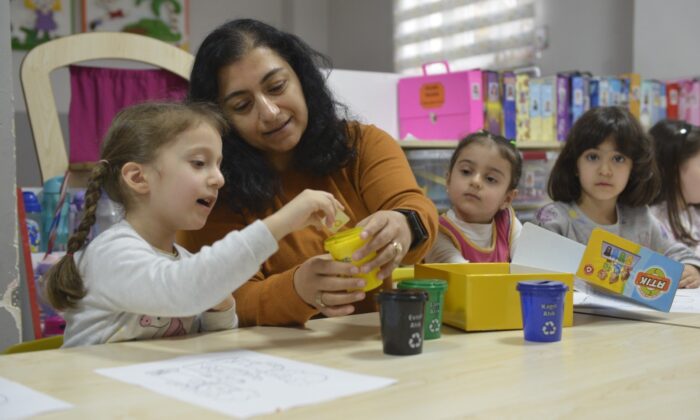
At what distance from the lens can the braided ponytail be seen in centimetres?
118

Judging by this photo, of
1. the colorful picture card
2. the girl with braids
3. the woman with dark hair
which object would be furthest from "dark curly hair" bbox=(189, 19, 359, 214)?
the colorful picture card

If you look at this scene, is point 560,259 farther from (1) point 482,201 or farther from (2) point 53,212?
(2) point 53,212

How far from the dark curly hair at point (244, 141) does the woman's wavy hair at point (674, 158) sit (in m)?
1.47

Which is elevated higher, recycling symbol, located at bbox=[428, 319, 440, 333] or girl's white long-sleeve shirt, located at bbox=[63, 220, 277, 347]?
girl's white long-sleeve shirt, located at bbox=[63, 220, 277, 347]

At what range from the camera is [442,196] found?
3.52m

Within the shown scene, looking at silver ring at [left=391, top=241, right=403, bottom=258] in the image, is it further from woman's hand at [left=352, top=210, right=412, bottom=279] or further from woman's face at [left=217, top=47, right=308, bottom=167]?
woman's face at [left=217, top=47, right=308, bottom=167]

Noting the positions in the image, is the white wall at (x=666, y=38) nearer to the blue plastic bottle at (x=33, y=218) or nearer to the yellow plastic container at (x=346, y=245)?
the blue plastic bottle at (x=33, y=218)

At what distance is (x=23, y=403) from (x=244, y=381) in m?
0.24

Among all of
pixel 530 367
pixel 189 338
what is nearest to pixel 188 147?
pixel 189 338

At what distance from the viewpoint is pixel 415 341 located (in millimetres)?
1079

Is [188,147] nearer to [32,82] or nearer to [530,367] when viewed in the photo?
[530,367]

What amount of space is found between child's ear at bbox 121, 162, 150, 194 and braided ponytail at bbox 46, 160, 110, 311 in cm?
6

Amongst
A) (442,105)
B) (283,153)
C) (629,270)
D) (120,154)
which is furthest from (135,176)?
(442,105)

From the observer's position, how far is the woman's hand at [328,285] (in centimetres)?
124
